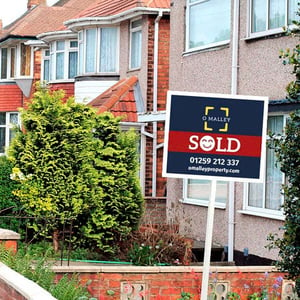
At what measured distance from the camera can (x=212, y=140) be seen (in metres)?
8.24

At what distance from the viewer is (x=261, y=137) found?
844 cm

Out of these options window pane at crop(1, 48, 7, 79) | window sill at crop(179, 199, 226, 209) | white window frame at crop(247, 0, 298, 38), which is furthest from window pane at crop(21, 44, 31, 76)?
white window frame at crop(247, 0, 298, 38)

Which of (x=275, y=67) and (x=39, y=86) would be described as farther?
(x=39, y=86)

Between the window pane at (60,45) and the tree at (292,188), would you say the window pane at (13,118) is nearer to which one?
the window pane at (60,45)

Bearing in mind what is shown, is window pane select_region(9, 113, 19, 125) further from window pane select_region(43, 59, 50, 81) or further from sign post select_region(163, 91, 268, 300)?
sign post select_region(163, 91, 268, 300)

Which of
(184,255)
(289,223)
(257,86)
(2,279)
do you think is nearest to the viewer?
(289,223)

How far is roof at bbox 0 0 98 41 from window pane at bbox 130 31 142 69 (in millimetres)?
14335

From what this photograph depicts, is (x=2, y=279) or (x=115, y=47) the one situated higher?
(x=115, y=47)

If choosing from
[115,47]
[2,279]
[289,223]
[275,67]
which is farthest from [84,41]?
[289,223]

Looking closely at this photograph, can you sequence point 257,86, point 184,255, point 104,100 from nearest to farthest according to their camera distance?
point 184,255, point 257,86, point 104,100

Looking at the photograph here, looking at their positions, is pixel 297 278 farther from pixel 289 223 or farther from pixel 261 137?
pixel 261 137

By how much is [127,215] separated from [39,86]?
2.72 m

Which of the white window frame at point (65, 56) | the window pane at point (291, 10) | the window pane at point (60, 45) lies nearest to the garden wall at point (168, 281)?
the window pane at point (291, 10)

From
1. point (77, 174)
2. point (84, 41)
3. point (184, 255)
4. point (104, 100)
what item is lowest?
point (184, 255)
